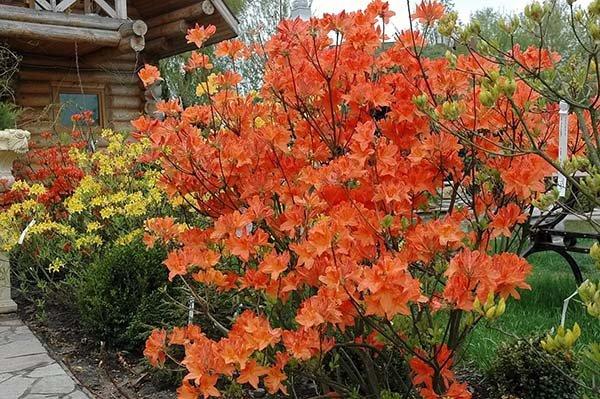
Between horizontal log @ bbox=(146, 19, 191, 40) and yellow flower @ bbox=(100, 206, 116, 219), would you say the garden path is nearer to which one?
yellow flower @ bbox=(100, 206, 116, 219)

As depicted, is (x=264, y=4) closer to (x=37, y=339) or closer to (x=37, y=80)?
(x=37, y=80)

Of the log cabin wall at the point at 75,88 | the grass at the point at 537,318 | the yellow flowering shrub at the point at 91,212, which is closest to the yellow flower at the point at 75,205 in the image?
the yellow flowering shrub at the point at 91,212

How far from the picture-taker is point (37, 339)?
4289 mm

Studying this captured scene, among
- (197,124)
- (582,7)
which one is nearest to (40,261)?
(197,124)

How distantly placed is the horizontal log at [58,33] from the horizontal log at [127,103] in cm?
180

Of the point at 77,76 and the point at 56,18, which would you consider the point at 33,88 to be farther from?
the point at 56,18

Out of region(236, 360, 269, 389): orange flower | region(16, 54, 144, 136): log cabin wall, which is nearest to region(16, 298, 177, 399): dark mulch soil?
region(236, 360, 269, 389): orange flower

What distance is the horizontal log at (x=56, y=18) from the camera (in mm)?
6775

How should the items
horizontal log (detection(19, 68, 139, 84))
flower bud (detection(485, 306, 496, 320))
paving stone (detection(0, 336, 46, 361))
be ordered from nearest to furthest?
flower bud (detection(485, 306, 496, 320)) < paving stone (detection(0, 336, 46, 361)) < horizontal log (detection(19, 68, 139, 84))

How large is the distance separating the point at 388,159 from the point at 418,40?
53 centimetres

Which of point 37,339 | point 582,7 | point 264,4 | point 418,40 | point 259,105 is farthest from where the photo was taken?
point 264,4

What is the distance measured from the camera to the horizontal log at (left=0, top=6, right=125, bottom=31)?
6.78 metres

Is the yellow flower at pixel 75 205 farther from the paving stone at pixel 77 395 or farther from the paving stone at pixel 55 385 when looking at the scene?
the paving stone at pixel 77 395

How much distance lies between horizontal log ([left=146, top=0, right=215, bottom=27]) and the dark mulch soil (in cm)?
462
